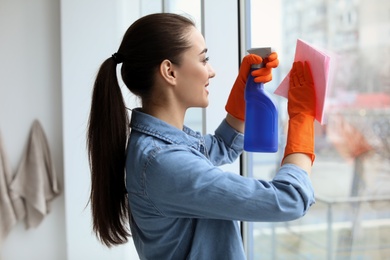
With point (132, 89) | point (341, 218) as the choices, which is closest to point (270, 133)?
point (132, 89)

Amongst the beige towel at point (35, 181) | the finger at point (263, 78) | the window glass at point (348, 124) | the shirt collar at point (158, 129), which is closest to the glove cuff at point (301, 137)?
the finger at point (263, 78)

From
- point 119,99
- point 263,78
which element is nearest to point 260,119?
point 263,78

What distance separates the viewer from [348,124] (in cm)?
131

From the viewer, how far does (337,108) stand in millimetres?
1319

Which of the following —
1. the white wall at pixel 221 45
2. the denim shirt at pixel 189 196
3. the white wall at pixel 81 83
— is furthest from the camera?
the white wall at pixel 81 83

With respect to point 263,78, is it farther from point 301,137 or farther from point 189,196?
point 189,196

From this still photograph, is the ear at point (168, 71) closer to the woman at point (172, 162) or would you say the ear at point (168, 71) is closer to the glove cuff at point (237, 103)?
the woman at point (172, 162)

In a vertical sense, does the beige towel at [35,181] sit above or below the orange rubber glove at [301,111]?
below

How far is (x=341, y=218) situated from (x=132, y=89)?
773 millimetres

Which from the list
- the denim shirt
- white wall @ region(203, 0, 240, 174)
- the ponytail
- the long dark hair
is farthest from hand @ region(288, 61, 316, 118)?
white wall @ region(203, 0, 240, 174)

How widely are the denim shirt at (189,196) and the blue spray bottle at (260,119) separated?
13 cm

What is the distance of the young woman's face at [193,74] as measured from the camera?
1.00 metres

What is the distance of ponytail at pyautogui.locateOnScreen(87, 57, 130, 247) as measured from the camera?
1.04 m

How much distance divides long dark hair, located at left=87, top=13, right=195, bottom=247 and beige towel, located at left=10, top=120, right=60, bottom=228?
1.18 meters
